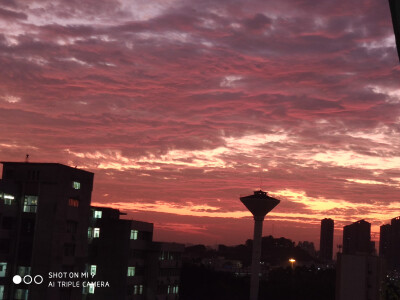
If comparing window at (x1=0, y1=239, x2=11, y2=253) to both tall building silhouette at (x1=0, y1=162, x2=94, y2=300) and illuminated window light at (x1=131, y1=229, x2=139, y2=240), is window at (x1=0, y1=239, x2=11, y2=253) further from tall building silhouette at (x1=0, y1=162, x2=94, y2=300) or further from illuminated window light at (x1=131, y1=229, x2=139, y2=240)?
illuminated window light at (x1=131, y1=229, x2=139, y2=240)

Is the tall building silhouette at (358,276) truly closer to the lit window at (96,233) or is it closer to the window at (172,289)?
the window at (172,289)

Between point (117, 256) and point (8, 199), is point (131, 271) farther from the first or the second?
point (8, 199)

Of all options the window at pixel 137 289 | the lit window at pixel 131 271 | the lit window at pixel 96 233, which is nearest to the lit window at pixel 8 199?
the lit window at pixel 96 233

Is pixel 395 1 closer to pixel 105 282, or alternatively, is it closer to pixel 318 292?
pixel 105 282

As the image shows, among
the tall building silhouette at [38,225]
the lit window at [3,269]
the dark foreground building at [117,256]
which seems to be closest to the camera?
the lit window at [3,269]

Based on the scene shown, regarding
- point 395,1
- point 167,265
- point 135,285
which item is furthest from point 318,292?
point 395,1

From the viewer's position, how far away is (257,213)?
364 ft

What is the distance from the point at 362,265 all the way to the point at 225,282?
4467 centimetres

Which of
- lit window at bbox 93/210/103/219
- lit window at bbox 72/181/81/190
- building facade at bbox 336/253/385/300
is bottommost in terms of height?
building facade at bbox 336/253/385/300

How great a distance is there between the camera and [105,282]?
81812mm

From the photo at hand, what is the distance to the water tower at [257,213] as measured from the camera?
109250mm

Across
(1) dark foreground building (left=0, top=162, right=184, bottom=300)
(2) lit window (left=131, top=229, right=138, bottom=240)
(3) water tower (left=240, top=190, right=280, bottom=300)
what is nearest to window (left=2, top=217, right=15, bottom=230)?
(1) dark foreground building (left=0, top=162, right=184, bottom=300)

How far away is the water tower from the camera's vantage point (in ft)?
358

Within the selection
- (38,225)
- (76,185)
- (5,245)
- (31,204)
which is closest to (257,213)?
(76,185)
